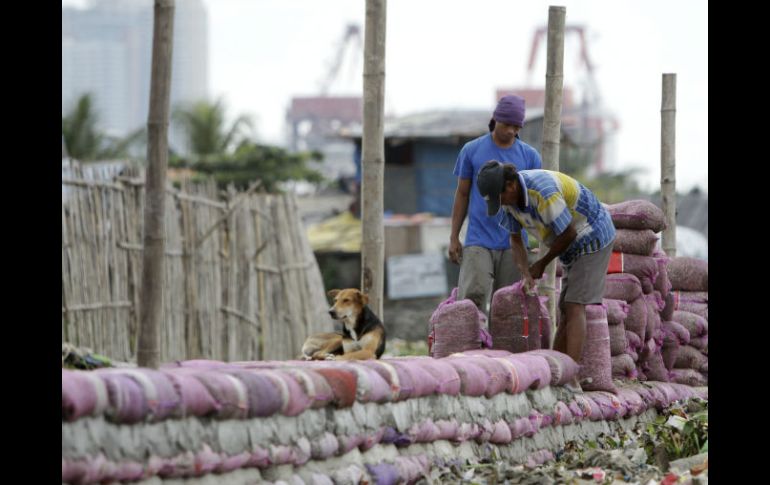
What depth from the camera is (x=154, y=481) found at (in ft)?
16.3

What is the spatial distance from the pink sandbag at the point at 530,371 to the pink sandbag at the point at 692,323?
3552 mm

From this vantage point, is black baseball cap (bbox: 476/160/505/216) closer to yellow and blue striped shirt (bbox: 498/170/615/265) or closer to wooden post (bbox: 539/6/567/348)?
yellow and blue striped shirt (bbox: 498/170/615/265)

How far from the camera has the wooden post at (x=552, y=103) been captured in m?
9.16

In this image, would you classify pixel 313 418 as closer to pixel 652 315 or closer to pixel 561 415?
pixel 561 415

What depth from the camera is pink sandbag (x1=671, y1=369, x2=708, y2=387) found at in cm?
1055

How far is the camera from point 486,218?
8.70m


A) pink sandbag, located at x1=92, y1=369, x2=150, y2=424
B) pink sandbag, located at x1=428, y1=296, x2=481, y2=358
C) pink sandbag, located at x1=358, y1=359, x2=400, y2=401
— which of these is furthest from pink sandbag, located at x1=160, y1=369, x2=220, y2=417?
pink sandbag, located at x1=428, y1=296, x2=481, y2=358

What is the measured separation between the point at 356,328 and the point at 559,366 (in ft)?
4.87

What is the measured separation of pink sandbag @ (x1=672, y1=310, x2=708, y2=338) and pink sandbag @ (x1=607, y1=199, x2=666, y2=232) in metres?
1.15
